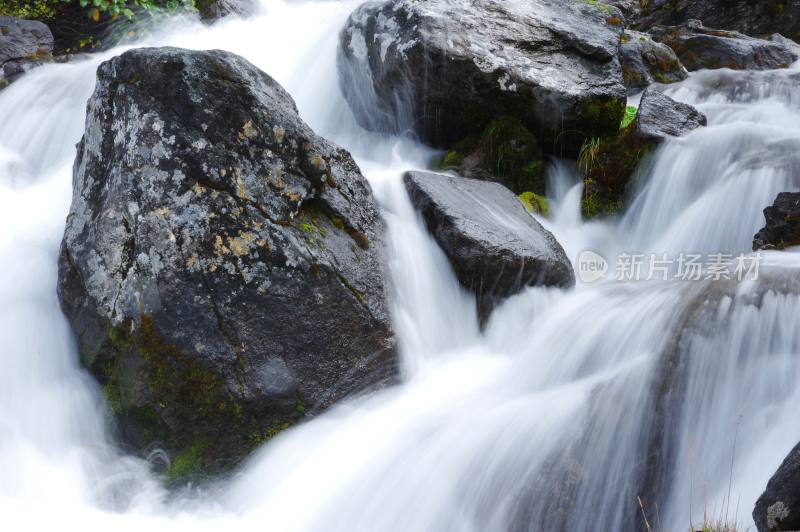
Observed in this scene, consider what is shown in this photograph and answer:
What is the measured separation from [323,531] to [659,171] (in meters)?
4.60

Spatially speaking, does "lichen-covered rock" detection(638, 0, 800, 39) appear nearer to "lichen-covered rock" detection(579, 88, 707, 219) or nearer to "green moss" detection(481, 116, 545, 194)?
"lichen-covered rock" detection(579, 88, 707, 219)

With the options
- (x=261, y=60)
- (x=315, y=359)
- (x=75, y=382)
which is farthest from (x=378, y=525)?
(x=261, y=60)

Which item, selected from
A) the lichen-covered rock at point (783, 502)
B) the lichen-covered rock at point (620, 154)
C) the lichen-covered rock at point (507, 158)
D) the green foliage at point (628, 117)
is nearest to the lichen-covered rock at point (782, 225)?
the lichen-covered rock at point (620, 154)

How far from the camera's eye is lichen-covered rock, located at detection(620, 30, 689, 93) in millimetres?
8391

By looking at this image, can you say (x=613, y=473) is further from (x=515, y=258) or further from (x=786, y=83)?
(x=786, y=83)

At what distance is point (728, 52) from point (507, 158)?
204 inches

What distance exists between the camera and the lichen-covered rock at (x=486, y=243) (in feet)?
15.1

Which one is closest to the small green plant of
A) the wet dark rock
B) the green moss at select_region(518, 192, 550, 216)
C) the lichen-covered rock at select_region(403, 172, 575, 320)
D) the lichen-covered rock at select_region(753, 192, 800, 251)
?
the green moss at select_region(518, 192, 550, 216)

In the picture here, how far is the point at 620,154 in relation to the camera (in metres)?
6.29

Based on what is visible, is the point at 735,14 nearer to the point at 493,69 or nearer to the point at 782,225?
the point at 493,69

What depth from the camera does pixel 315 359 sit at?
3.79m

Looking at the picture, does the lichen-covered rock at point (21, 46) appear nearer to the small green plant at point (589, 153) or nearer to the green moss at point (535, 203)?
the green moss at point (535, 203)

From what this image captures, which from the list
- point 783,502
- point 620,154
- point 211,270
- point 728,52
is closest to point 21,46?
point 211,270

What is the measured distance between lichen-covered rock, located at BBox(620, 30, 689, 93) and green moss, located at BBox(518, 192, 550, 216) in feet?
9.80
